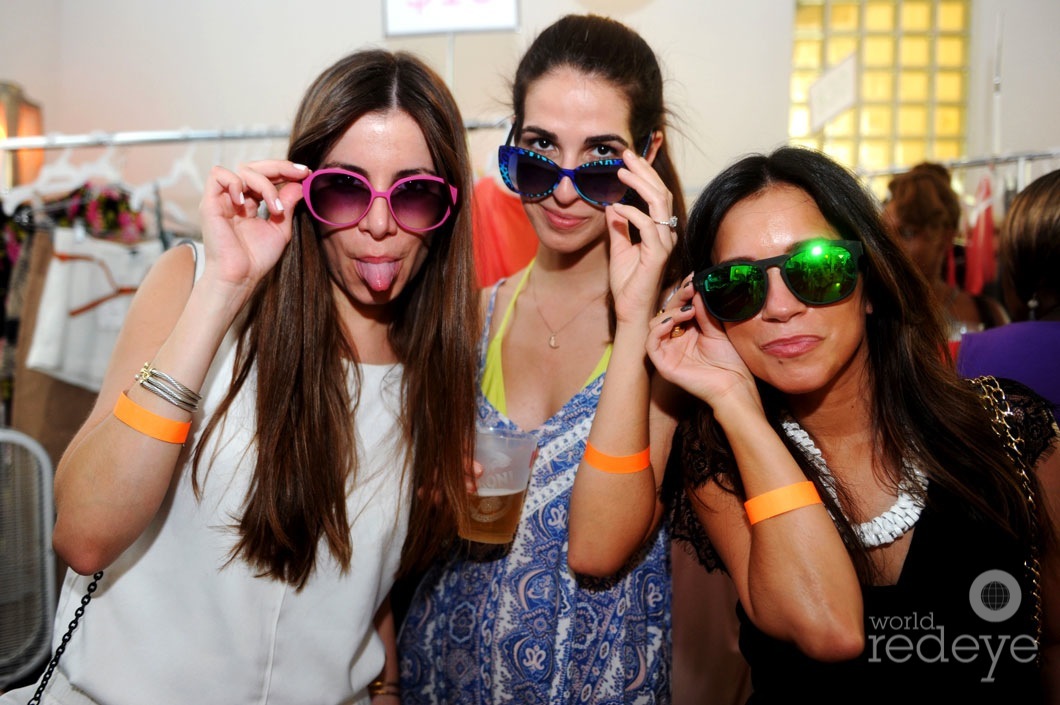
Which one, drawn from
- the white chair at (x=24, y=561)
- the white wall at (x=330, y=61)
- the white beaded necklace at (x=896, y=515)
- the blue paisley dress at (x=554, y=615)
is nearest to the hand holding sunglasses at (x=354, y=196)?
the blue paisley dress at (x=554, y=615)

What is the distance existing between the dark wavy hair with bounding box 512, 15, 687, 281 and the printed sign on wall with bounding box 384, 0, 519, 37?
1.56m

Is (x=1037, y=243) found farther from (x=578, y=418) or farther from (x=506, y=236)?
(x=506, y=236)

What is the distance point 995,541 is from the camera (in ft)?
5.30

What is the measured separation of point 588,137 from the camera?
6.39ft

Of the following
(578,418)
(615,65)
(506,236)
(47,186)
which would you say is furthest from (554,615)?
(47,186)

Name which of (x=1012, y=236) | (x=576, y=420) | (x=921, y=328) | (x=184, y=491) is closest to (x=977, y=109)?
(x=1012, y=236)

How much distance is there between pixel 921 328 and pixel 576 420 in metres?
0.85

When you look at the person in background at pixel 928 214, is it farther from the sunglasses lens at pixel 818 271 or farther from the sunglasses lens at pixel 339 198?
the sunglasses lens at pixel 339 198

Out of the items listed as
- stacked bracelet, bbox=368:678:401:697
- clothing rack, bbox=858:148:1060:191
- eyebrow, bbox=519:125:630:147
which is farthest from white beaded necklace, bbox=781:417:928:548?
clothing rack, bbox=858:148:1060:191

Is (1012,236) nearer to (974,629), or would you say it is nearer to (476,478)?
(974,629)

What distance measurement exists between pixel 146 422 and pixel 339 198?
612 mm

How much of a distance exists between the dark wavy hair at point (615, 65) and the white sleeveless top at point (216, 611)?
1.09 meters

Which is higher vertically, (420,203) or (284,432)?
(420,203)

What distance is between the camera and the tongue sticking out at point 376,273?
1.71 metres
